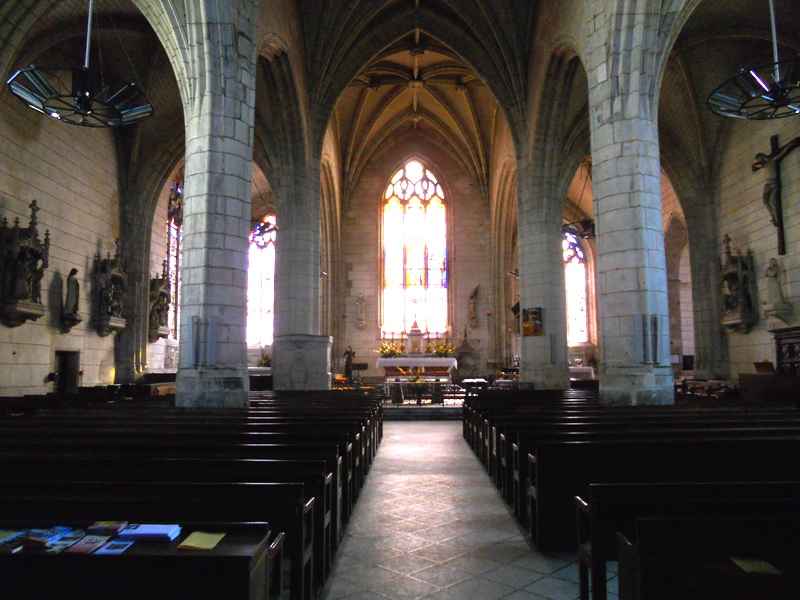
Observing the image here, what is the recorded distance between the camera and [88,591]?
1.92m

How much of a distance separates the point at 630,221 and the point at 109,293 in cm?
1439

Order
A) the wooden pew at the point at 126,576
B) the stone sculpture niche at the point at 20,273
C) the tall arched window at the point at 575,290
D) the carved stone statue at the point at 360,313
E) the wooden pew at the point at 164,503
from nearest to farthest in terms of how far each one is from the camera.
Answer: the wooden pew at the point at 126,576 < the wooden pew at the point at 164,503 < the stone sculpture niche at the point at 20,273 < the carved stone statue at the point at 360,313 < the tall arched window at the point at 575,290

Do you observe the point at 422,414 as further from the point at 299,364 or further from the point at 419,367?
the point at 419,367

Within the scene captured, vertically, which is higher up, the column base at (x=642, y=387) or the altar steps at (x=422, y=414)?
the column base at (x=642, y=387)

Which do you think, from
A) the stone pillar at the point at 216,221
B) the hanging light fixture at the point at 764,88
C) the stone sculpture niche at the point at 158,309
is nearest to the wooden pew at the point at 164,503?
the stone pillar at the point at 216,221

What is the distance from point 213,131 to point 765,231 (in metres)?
15.1

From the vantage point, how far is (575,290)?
32.0 metres

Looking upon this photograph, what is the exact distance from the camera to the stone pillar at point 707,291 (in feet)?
61.0

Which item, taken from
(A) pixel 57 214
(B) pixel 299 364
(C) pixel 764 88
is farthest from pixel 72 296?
(C) pixel 764 88

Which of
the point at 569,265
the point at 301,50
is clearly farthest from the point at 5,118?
the point at 569,265

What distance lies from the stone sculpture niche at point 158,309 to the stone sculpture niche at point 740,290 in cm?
1853

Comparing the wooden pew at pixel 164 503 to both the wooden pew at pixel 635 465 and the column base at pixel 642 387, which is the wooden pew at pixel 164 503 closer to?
the wooden pew at pixel 635 465

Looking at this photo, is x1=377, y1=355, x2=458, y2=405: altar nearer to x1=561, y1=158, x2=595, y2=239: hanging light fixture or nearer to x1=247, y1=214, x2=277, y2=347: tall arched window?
x1=561, y1=158, x2=595, y2=239: hanging light fixture

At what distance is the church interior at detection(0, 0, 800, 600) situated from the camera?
10008 millimetres
